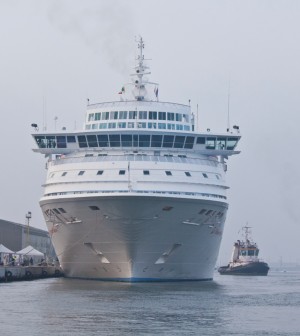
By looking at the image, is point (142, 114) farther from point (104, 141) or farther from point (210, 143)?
point (210, 143)

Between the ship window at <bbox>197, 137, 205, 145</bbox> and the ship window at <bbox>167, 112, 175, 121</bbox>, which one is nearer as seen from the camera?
the ship window at <bbox>197, 137, 205, 145</bbox>

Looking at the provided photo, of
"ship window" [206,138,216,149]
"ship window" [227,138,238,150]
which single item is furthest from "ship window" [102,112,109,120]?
"ship window" [227,138,238,150]

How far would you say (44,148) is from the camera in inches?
3039

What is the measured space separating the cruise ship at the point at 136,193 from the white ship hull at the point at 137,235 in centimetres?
7

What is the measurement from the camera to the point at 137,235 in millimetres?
67875

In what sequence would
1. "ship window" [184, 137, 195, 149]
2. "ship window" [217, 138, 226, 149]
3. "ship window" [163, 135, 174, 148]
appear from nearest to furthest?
1. "ship window" [163, 135, 174, 148]
2. "ship window" [184, 137, 195, 149]
3. "ship window" [217, 138, 226, 149]

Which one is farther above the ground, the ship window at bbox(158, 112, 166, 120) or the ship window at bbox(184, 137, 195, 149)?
the ship window at bbox(158, 112, 166, 120)

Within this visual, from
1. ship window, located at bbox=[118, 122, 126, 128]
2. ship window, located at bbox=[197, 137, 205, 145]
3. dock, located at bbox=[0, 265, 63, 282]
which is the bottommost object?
dock, located at bbox=[0, 265, 63, 282]

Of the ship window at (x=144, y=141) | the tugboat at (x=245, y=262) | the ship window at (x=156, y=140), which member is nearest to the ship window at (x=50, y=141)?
the ship window at (x=144, y=141)

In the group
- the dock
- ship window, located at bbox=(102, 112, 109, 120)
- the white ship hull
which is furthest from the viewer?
the dock

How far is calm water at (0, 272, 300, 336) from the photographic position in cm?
4172

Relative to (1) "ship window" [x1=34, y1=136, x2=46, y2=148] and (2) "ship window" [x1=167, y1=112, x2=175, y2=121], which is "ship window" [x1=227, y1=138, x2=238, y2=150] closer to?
(2) "ship window" [x1=167, y1=112, x2=175, y2=121]

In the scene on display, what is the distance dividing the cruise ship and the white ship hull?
0.24 ft

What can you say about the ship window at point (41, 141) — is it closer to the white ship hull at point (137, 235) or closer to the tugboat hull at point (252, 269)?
the white ship hull at point (137, 235)
